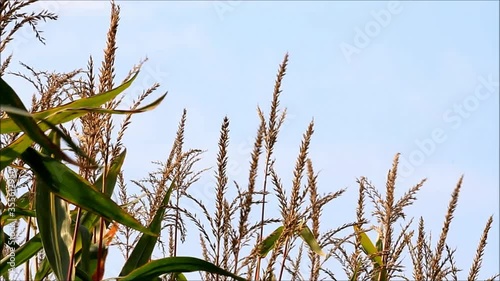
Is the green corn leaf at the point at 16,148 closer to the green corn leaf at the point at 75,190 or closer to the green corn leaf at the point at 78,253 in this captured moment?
the green corn leaf at the point at 75,190

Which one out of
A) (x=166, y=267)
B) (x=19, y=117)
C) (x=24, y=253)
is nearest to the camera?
(x=19, y=117)

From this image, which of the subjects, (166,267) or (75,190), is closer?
(75,190)

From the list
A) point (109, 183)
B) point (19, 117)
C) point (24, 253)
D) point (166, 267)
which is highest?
point (109, 183)

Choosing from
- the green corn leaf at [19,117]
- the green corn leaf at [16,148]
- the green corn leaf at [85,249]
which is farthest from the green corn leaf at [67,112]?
the green corn leaf at [85,249]

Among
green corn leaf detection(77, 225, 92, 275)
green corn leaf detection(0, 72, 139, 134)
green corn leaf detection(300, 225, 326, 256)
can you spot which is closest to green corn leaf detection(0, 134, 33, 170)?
green corn leaf detection(0, 72, 139, 134)

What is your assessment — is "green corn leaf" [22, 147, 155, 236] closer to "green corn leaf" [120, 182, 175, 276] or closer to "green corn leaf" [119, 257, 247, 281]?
"green corn leaf" [119, 257, 247, 281]

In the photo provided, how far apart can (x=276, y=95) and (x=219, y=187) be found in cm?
50

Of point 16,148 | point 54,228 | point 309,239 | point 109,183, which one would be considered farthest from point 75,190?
point 309,239

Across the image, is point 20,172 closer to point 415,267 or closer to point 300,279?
point 300,279

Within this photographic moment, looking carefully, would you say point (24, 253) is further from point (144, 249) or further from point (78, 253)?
point (144, 249)

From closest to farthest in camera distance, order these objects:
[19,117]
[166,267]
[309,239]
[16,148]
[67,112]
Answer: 1. [19,117]
2. [16,148]
3. [67,112]
4. [166,267]
5. [309,239]

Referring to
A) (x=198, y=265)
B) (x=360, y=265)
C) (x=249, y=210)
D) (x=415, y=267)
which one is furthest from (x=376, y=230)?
(x=198, y=265)

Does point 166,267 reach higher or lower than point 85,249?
lower

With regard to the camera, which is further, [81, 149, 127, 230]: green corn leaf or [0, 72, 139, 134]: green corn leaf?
[81, 149, 127, 230]: green corn leaf
